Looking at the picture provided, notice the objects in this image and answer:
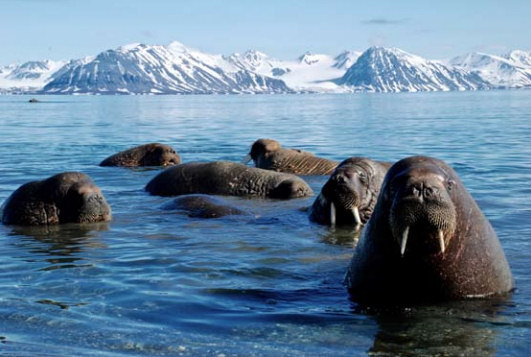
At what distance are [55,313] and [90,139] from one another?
26870mm

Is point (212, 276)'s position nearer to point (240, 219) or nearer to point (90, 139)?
point (240, 219)

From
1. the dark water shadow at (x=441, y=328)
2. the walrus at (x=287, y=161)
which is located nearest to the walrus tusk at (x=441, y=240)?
the dark water shadow at (x=441, y=328)

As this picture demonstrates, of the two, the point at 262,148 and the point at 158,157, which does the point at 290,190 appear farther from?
the point at 158,157

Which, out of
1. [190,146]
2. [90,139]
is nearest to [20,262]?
[190,146]

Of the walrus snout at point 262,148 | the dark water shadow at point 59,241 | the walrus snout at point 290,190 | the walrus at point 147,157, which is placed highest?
the walrus snout at point 262,148

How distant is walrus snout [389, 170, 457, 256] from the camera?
616 cm

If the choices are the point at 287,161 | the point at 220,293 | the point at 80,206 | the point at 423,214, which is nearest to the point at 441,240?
the point at 423,214

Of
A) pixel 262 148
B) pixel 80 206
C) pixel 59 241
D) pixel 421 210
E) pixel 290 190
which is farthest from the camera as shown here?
pixel 262 148

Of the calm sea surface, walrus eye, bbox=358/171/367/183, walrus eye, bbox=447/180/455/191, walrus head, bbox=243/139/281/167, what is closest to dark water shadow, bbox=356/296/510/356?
the calm sea surface

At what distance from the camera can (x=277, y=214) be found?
497 inches

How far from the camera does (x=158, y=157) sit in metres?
20.9

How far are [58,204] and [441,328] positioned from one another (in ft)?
22.6

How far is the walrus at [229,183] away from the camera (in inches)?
586

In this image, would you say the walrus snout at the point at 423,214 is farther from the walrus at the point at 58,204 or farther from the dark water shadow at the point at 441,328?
the walrus at the point at 58,204
